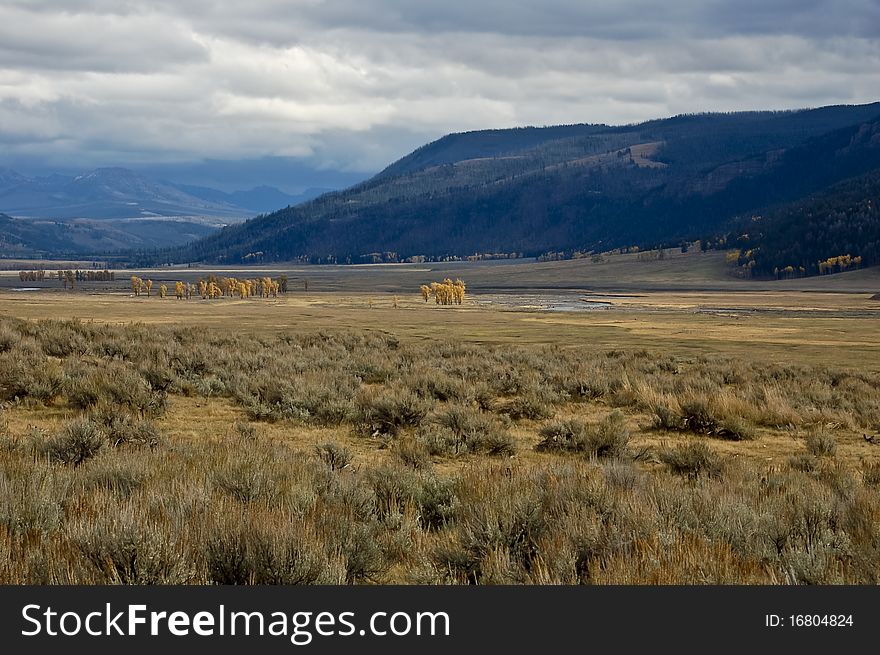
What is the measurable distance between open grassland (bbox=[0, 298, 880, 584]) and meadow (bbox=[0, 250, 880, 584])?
35 millimetres

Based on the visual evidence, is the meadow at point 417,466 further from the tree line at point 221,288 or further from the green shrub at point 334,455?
the tree line at point 221,288

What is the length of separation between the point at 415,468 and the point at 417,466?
0.35 m

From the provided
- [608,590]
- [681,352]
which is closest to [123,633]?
[608,590]

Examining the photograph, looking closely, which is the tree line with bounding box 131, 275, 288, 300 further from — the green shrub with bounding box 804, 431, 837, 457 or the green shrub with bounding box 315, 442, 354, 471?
the green shrub with bounding box 315, 442, 354, 471

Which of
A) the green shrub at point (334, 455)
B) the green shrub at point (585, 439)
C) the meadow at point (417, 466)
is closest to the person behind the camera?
the meadow at point (417, 466)

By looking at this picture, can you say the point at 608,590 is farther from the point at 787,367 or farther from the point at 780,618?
the point at 787,367

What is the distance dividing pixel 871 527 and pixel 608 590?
11.7ft

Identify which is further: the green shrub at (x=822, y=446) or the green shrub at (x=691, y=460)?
the green shrub at (x=822, y=446)

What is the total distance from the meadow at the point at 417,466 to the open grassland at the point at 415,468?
0.03 m

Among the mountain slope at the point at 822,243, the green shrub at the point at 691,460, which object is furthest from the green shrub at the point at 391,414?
the mountain slope at the point at 822,243

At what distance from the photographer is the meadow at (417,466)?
593 cm

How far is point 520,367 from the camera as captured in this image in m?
24.1

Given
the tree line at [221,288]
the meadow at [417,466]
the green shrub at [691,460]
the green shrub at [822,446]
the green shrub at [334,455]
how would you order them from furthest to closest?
the tree line at [221,288], the green shrub at [822,446], the green shrub at [691,460], the green shrub at [334,455], the meadow at [417,466]

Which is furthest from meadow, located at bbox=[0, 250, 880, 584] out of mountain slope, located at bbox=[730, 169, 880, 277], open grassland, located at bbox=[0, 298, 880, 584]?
mountain slope, located at bbox=[730, 169, 880, 277]
